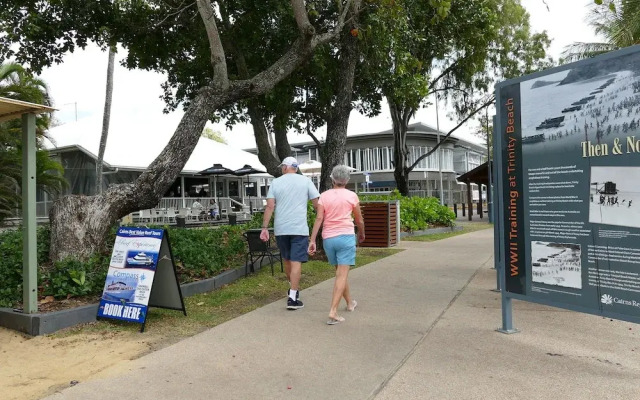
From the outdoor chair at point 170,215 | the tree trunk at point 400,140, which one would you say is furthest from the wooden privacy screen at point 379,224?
the outdoor chair at point 170,215

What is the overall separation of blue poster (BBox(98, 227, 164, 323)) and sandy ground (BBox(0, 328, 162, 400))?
30cm

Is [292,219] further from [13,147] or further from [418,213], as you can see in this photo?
[13,147]

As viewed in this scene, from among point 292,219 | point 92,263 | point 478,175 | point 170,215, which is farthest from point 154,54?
point 478,175

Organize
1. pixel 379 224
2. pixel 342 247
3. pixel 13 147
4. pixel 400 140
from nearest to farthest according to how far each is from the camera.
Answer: pixel 342 247, pixel 379 224, pixel 13 147, pixel 400 140

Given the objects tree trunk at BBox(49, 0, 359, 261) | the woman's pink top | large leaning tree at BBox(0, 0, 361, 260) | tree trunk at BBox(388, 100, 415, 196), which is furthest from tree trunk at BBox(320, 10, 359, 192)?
tree trunk at BBox(388, 100, 415, 196)

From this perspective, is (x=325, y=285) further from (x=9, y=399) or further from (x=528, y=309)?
(x=9, y=399)

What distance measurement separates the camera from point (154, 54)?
1287cm

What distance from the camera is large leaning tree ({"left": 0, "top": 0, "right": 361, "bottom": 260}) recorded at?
6992 mm

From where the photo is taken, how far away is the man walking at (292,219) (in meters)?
6.16

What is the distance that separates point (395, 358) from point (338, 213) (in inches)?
72.2

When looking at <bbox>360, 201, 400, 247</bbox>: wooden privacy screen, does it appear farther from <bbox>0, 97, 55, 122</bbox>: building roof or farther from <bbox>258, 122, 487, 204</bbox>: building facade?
<bbox>258, 122, 487, 204</bbox>: building facade

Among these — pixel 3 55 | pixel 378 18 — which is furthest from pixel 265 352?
pixel 3 55

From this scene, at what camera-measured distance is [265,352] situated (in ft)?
15.2

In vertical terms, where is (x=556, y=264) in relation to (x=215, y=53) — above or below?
below
